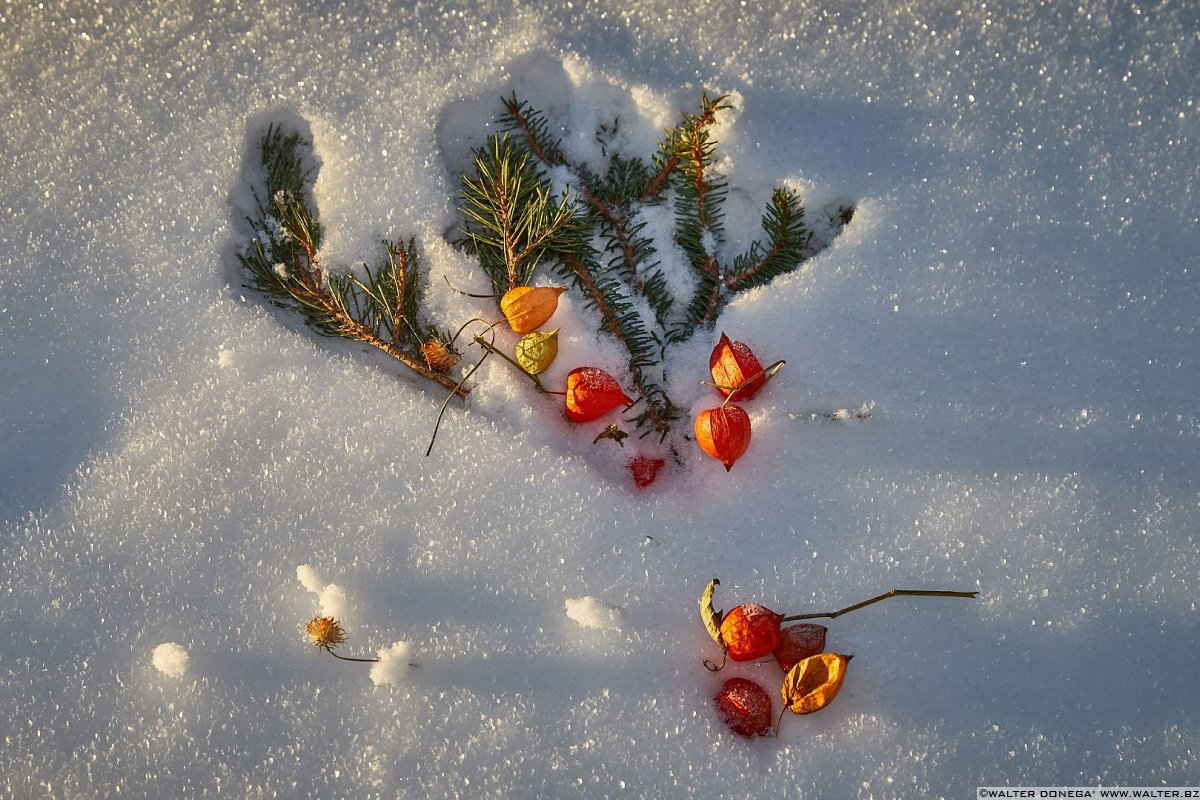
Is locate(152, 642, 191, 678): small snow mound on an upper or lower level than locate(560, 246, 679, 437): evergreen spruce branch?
lower

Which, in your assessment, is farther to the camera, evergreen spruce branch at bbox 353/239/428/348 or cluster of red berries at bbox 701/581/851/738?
evergreen spruce branch at bbox 353/239/428/348

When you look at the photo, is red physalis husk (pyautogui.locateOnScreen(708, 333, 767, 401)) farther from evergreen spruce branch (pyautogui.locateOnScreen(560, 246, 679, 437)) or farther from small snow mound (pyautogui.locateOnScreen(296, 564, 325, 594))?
small snow mound (pyautogui.locateOnScreen(296, 564, 325, 594))

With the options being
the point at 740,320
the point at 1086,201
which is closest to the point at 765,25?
the point at 740,320

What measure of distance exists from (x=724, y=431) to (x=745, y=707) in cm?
46

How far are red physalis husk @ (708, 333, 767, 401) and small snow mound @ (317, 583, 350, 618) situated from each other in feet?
2.43

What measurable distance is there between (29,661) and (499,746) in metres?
0.83

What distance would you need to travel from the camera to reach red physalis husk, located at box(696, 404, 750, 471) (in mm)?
1323

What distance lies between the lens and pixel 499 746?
1.38 meters

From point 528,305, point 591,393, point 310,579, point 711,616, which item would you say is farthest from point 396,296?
point 711,616

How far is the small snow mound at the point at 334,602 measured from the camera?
141 cm

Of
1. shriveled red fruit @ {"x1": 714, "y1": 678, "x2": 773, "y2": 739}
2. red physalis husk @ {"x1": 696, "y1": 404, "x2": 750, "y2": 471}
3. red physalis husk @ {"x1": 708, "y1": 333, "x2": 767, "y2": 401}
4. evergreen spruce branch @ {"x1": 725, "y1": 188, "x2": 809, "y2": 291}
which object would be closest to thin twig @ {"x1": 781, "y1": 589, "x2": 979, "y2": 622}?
shriveled red fruit @ {"x1": 714, "y1": 678, "x2": 773, "y2": 739}

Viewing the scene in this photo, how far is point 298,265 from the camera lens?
1.44m

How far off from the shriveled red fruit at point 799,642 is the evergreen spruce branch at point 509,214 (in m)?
0.75

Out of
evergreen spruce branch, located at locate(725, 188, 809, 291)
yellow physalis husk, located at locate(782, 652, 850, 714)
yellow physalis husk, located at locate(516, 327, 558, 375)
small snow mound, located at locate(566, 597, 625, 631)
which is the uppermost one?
evergreen spruce branch, located at locate(725, 188, 809, 291)
